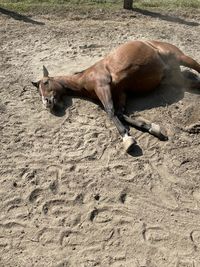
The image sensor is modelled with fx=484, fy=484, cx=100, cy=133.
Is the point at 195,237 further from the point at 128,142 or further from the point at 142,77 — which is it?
the point at 142,77

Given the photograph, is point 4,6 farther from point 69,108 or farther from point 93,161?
point 93,161

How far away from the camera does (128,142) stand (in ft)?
21.8

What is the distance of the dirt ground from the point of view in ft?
17.4

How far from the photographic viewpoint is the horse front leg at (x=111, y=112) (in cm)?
671

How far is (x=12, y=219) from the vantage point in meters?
5.67

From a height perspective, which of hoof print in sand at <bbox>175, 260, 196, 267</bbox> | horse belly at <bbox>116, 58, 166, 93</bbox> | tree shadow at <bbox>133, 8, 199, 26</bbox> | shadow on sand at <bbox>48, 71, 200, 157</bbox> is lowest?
tree shadow at <bbox>133, 8, 199, 26</bbox>

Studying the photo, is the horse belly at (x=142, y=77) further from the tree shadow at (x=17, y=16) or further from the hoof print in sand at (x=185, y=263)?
the tree shadow at (x=17, y=16)

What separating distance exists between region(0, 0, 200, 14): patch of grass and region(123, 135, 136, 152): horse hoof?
17.8 ft

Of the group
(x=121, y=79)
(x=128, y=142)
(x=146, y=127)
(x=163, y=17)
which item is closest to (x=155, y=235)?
(x=128, y=142)

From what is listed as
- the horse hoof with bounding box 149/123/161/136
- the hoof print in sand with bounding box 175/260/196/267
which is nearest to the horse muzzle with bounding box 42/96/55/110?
the horse hoof with bounding box 149/123/161/136

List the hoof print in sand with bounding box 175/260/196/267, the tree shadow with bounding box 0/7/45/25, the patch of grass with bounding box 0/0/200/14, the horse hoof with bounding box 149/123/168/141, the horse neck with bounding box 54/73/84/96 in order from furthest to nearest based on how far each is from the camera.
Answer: the patch of grass with bounding box 0/0/200/14 < the tree shadow with bounding box 0/7/45/25 < the horse neck with bounding box 54/73/84/96 < the horse hoof with bounding box 149/123/168/141 < the hoof print in sand with bounding box 175/260/196/267

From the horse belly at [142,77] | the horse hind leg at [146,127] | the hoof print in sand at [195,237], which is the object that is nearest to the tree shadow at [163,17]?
the horse belly at [142,77]

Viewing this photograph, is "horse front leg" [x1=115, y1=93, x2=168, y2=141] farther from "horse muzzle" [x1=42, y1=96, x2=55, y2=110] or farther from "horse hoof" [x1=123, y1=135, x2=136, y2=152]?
"horse muzzle" [x1=42, y1=96, x2=55, y2=110]

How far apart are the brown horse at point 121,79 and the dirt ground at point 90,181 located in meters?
0.19
